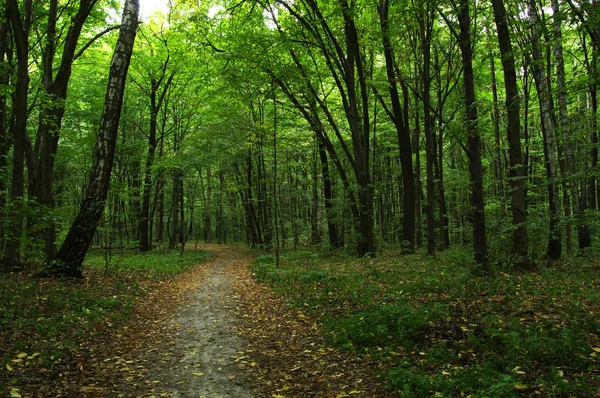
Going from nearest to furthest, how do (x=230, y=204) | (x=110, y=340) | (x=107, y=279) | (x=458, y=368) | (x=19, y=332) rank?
(x=458, y=368) → (x=19, y=332) → (x=110, y=340) → (x=107, y=279) → (x=230, y=204)

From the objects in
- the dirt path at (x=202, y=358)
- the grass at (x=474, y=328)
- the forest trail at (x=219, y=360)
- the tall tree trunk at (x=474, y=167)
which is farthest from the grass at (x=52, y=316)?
the tall tree trunk at (x=474, y=167)

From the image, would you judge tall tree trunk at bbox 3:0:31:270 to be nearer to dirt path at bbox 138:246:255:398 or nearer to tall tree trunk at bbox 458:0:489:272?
dirt path at bbox 138:246:255:398

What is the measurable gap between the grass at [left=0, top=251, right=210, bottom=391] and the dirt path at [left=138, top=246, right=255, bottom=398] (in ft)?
4.19

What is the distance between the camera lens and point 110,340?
6.31 m

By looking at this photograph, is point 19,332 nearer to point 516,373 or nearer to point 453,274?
point 516,373

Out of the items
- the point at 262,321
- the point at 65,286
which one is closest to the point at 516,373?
the point at 262,321

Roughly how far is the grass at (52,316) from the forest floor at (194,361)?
31 mm

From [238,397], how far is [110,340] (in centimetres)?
319

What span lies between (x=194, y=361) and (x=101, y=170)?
6.37 metres

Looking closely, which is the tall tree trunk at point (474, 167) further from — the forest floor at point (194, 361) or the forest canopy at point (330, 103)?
the forest floor at point (194, 361)

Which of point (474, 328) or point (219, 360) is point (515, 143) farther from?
point (219, 360)

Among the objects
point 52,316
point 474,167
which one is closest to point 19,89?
point 52,316

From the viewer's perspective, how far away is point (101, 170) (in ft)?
A: 31.5

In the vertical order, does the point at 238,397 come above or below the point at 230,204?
below
